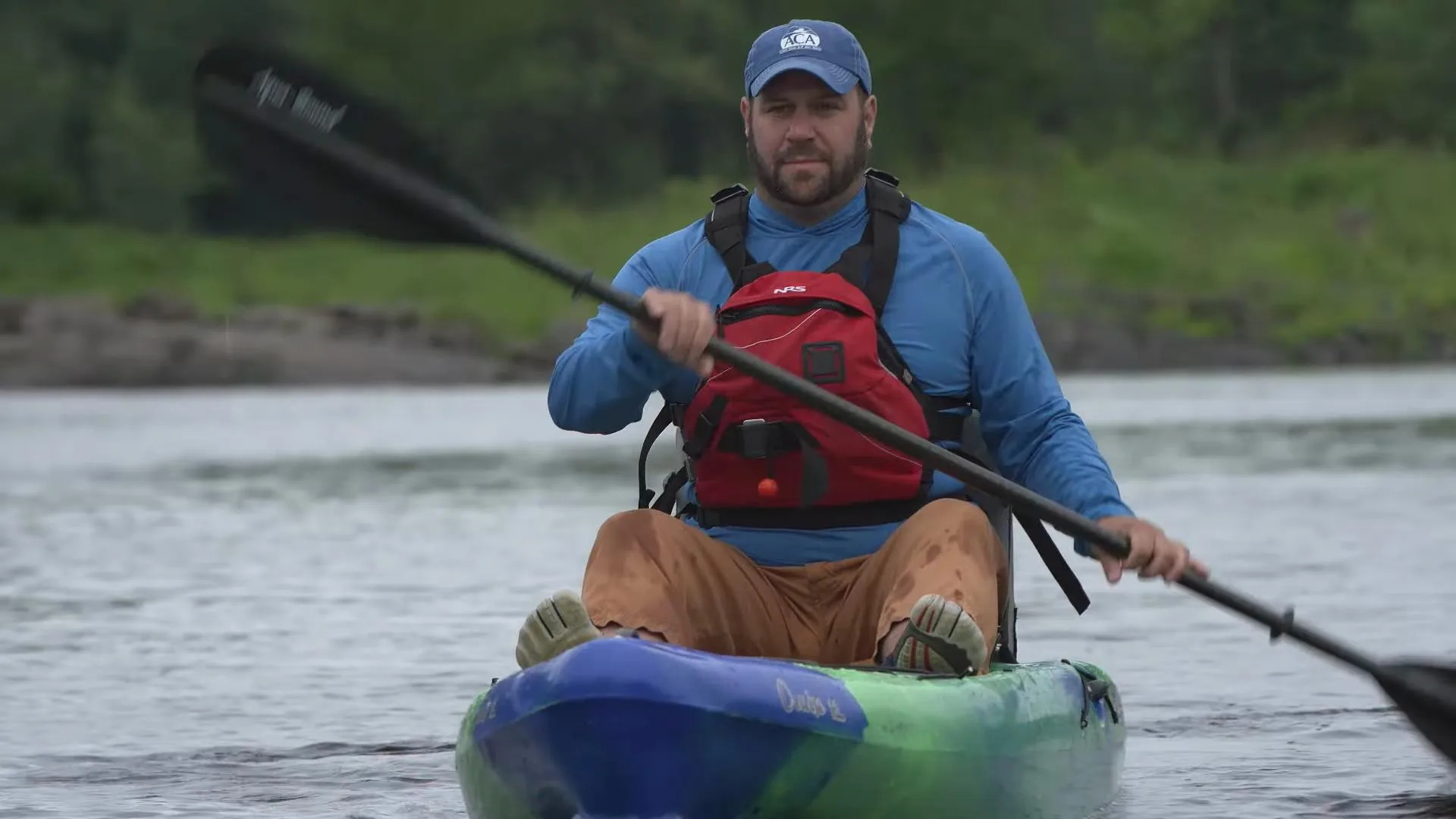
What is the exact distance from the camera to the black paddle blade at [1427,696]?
18.0 ft

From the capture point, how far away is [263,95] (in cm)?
451

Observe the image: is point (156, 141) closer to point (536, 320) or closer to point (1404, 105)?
point (536, 320)

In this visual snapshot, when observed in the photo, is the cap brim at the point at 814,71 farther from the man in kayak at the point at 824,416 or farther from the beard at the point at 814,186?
the beard at the point at 814,186

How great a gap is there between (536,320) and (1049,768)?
2482 centimetres

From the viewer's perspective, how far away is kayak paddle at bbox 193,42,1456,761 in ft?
14.7

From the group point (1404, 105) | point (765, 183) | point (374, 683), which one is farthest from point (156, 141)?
point (765, 183)

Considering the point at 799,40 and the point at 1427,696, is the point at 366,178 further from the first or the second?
the point at 1427,696

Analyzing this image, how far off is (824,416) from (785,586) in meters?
0.34

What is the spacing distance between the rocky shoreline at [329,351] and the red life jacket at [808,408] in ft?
78.3

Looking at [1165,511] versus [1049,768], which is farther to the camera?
[1165,511]

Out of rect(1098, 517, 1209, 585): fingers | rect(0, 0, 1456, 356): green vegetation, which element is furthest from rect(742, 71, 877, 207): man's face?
rect(0, 0, 1456, 356): green vegetation

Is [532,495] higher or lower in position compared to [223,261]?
lower

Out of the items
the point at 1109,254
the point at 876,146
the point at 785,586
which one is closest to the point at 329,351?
the point at 1109,254

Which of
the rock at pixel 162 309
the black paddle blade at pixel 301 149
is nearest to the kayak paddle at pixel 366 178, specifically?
the black paddle blade at pixel 301 149
